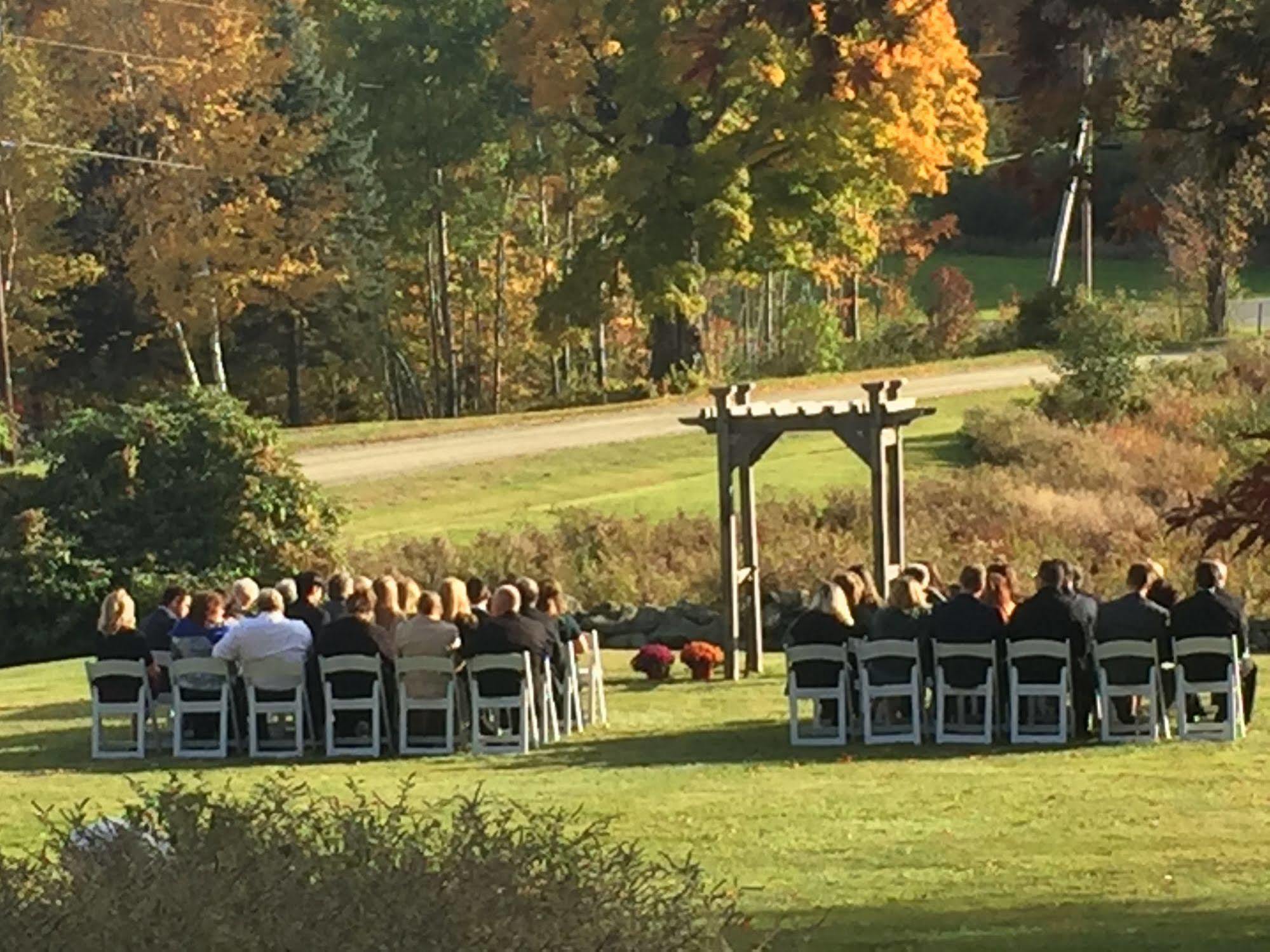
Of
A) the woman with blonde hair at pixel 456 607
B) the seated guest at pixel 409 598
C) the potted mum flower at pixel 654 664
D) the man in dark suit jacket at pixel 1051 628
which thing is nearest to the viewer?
the man in dark suit jacket at pixel 1051 628

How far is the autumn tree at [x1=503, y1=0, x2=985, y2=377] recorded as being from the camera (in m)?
47.5

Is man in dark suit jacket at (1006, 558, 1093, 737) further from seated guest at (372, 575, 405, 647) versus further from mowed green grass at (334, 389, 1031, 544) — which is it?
mowed green grass at (334, 389, 1031, 544)

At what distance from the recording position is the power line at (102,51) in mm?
56156

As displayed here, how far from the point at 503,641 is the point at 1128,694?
464 cm

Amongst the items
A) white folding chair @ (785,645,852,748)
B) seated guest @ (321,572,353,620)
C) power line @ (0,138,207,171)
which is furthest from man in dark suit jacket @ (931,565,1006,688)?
power line @ (0,138,207,171)

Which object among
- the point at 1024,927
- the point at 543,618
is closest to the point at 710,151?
the point at 543,618

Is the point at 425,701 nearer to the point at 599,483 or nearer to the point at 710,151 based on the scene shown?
the point at 599,483

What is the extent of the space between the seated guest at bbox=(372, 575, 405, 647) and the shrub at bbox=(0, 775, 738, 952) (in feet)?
36.2

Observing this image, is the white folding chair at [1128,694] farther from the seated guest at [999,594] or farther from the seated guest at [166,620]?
the seated guest at [166,620]

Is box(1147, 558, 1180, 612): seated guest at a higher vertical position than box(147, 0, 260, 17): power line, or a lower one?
lower

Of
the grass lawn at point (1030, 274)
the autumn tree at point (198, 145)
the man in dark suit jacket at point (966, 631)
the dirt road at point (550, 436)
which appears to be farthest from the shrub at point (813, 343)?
the man in dark suit jacket at point (966, 631)

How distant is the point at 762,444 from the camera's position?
2402cm

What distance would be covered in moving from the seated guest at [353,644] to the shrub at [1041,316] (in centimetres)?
3514

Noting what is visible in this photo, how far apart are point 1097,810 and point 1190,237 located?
128 ft
